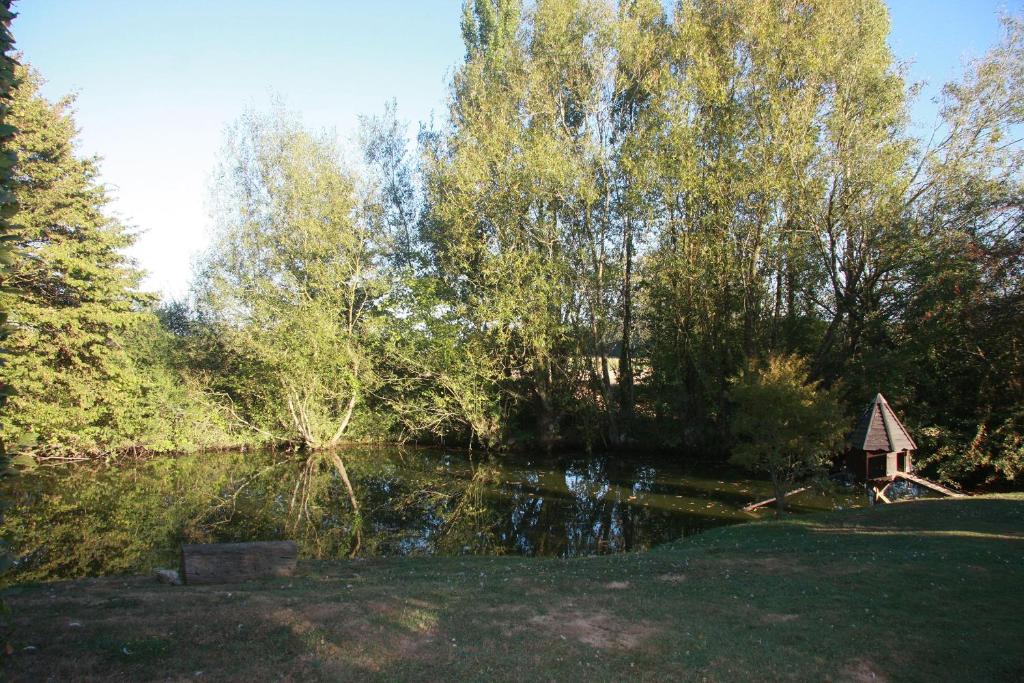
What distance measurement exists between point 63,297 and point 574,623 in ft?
78.8

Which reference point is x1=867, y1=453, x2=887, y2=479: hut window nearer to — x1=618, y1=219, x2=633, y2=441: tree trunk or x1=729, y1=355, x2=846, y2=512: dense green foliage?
x1=729, y1=355, x2=846, y2=512: dense green foliage

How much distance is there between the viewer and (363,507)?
1889cm

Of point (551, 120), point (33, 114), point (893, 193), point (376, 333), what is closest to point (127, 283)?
point (33, 114)

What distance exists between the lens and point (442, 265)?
30297 millimetres

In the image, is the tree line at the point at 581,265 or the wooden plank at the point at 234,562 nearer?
the wooden plank at the point at 234,562

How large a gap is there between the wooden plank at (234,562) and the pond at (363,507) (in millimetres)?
3570

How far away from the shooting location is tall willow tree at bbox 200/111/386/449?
28000mm

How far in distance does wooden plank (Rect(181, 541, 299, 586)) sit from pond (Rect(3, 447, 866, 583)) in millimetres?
3570

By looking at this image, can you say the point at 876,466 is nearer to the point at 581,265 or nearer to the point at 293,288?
the point at 581,265

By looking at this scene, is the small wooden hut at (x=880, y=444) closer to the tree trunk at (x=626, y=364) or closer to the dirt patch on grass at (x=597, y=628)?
the dirt patch on grass at (x=597, y=628)

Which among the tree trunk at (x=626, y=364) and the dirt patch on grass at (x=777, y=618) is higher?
the tree trunk at (x=626, y=364)

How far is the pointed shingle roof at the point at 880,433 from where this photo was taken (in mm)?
16328

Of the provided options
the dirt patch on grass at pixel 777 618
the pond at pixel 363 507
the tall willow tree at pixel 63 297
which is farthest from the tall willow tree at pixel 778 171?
the tall willow tree at pixel 63 297

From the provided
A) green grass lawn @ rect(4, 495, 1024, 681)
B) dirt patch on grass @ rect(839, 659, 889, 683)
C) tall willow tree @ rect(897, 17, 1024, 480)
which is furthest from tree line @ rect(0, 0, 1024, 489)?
dirt patch on grass @ rect(839, 659, 889, 683)
